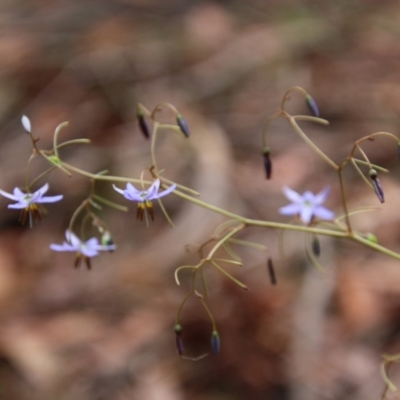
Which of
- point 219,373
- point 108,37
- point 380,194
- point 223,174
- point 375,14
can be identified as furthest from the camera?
point 375,14

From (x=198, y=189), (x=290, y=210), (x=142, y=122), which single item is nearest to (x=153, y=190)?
(x=142, y=122)

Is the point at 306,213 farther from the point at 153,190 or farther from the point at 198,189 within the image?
the point at 198,189

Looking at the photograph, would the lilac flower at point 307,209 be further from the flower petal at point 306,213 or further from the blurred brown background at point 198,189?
the blurred brown background at point 198,189

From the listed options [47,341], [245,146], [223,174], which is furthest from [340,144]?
[47,341]

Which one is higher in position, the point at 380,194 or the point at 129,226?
the point at 380,194

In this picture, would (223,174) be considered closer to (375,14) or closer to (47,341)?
(47,341)

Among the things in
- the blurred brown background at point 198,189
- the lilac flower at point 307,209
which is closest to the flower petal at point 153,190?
the lilac flower at point 307,209

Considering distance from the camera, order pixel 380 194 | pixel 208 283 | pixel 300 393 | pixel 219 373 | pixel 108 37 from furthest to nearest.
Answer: pixel 108 37, pixel 208 283, pixel 219 373, pixel 300 393, pixel 380 194

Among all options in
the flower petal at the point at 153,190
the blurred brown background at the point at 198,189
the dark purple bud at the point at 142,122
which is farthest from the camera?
the blurred brown background at the point at 198,189
